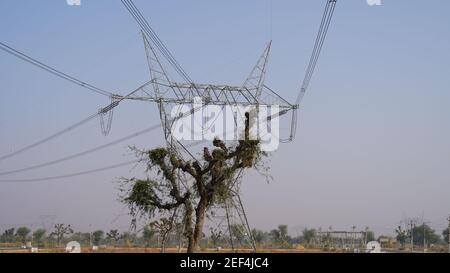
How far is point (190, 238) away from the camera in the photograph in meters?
35.5

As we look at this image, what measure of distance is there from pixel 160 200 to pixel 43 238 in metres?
48.4

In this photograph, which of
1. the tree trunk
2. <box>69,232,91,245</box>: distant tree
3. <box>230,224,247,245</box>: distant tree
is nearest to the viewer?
the tree trunk

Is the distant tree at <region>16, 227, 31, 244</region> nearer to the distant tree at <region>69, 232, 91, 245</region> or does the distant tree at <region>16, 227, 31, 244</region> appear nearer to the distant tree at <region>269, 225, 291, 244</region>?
the distant tree at <region>69, 232, 91, 245</region>

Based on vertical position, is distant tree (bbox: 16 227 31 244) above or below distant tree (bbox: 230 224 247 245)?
below

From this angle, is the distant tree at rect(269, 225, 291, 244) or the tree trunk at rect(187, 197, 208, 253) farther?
the distant tree at rect(269, 225, 291, 244)

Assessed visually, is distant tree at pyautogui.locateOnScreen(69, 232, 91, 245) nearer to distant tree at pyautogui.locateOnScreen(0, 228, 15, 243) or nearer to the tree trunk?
distant tree at pyautogui.locateOnScreen(0, 228, 15, 243)

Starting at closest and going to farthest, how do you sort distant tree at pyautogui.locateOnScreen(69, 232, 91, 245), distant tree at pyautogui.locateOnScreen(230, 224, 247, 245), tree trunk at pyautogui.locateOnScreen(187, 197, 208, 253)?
1. tree trunk at pyautogui.locateOnScreen(187, 197, 208, 253)
2. distant tree at pyautogui.locateOnScreen(230, 224, 247, 245)
3. distant tree at pyautogui.locateOnScreen(69, 232, 91, 245)

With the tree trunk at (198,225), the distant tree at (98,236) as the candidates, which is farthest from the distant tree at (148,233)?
the distant tree at (98,236)

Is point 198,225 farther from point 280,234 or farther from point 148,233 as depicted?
point 280,234

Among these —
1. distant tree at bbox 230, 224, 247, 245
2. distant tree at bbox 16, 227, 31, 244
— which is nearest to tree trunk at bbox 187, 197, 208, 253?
distant tree at bbox 230, 224, 247, 245

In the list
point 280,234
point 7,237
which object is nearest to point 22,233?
point 7,237
